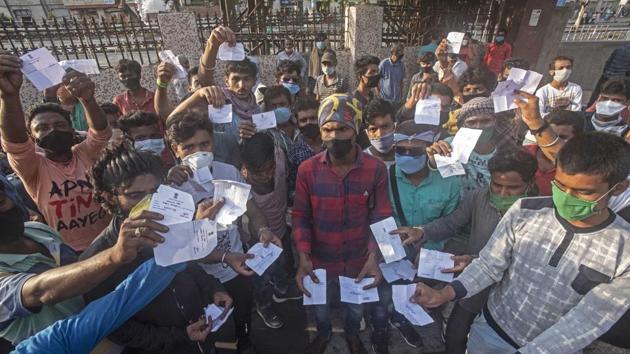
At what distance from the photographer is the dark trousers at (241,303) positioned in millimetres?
2594

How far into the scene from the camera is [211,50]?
3070mm

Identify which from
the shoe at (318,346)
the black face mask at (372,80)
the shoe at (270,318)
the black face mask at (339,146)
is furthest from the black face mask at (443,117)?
the shoe at (270,318)

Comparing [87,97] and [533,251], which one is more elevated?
[87,97]

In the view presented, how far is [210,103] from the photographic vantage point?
2.86 metres

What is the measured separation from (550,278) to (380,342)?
168 cm

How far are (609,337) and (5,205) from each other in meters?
3.57

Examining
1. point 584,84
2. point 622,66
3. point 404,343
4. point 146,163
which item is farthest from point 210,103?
point 584,84

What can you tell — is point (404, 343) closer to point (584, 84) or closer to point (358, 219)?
point (358, 219)

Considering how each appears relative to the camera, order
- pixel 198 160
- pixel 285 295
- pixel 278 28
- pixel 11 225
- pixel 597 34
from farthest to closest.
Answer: pixel 597 34, pixel 278 28, pixel 285 295, pixel 198 160, pixel 11 225

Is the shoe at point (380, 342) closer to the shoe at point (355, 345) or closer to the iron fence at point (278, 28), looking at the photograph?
the shoe at point (355, 345)

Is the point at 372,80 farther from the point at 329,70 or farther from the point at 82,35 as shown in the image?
the point at 82,35

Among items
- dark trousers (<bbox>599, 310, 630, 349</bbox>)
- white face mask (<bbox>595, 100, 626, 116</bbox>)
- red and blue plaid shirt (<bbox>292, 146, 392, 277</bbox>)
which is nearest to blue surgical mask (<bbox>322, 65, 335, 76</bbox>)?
white face mask (<bbox>595, 100, 626, 116</bbox>)

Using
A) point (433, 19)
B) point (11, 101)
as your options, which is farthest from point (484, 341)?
point (433, 19)

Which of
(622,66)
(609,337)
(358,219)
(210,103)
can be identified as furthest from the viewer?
(622,66)
